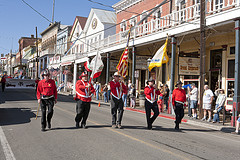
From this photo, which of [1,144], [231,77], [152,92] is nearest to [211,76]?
[231,77]

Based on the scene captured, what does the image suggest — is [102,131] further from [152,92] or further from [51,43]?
[51,43]

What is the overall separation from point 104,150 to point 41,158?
1.36 metres

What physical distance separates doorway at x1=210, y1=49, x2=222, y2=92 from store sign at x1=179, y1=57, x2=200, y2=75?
6.32ft

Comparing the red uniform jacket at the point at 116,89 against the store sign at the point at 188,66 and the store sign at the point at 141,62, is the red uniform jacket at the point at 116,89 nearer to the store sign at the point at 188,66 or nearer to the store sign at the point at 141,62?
the store sign at the point at 188,66

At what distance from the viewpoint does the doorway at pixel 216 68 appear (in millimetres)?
16953

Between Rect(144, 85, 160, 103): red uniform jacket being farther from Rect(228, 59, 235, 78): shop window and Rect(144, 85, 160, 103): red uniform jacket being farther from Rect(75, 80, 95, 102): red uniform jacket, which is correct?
Rect(228, 59, 235, 78): shop window

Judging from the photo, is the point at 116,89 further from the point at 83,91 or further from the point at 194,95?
the point at 194,95

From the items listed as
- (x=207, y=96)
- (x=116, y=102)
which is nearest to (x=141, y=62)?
(x=207, y=96)

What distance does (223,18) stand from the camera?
12750 millimetres

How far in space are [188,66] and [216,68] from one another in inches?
108

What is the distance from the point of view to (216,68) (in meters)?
17.3

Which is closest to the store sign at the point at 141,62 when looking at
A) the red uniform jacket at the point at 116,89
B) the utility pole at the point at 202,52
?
the utility pole at the point at 202,52

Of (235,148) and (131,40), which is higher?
(131,40)

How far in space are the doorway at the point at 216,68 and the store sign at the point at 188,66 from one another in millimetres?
1925
